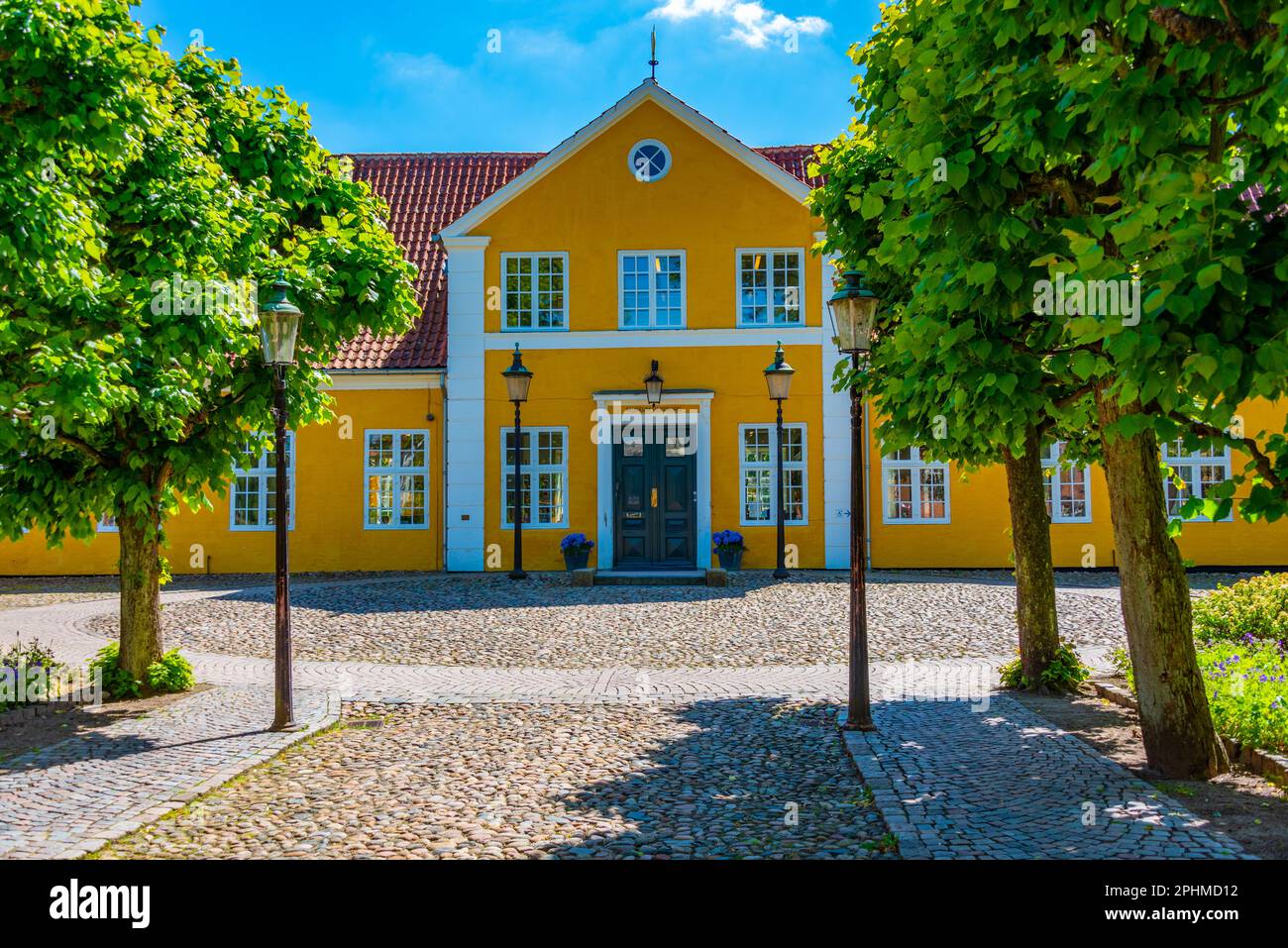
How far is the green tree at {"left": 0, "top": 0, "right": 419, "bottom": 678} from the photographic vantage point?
19.1ft

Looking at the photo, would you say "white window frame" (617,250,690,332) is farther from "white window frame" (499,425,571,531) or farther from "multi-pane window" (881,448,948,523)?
"multi-pane window" (881,448,948,523)

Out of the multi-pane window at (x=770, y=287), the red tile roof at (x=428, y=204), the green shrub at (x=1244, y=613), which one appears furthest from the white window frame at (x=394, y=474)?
the green shrub at (x=1244, y=613)

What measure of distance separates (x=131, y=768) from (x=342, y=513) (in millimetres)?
13899

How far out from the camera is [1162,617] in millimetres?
5691

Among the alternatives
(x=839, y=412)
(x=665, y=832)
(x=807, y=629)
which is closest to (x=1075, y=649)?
(x=807, y=629)

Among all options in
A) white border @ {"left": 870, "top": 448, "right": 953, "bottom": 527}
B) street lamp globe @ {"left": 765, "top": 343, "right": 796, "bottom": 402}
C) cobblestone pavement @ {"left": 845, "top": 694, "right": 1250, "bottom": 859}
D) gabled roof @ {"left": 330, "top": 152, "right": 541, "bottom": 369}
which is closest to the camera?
cobblestone pavement @ {"left": 845, "top": 694, "right": 1250, "bottom": 859}

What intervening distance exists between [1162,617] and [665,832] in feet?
10.6

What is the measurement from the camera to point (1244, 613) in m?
9.27

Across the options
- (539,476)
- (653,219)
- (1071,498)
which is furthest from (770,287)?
(1071,498)

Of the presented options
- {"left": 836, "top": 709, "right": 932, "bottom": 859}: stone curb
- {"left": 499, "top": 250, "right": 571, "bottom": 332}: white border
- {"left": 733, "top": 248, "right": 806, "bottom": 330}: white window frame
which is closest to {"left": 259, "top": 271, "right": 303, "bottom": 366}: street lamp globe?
{"left": 836, "top": 709, "right": 932, "bottom": 859}: stone curb

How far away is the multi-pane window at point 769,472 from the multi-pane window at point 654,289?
2.81m

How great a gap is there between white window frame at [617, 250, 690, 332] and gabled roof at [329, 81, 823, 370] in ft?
7.56

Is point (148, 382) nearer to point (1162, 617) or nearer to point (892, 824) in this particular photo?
point (892, 824)

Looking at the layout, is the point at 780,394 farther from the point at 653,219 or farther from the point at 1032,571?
the point at 1032,571
